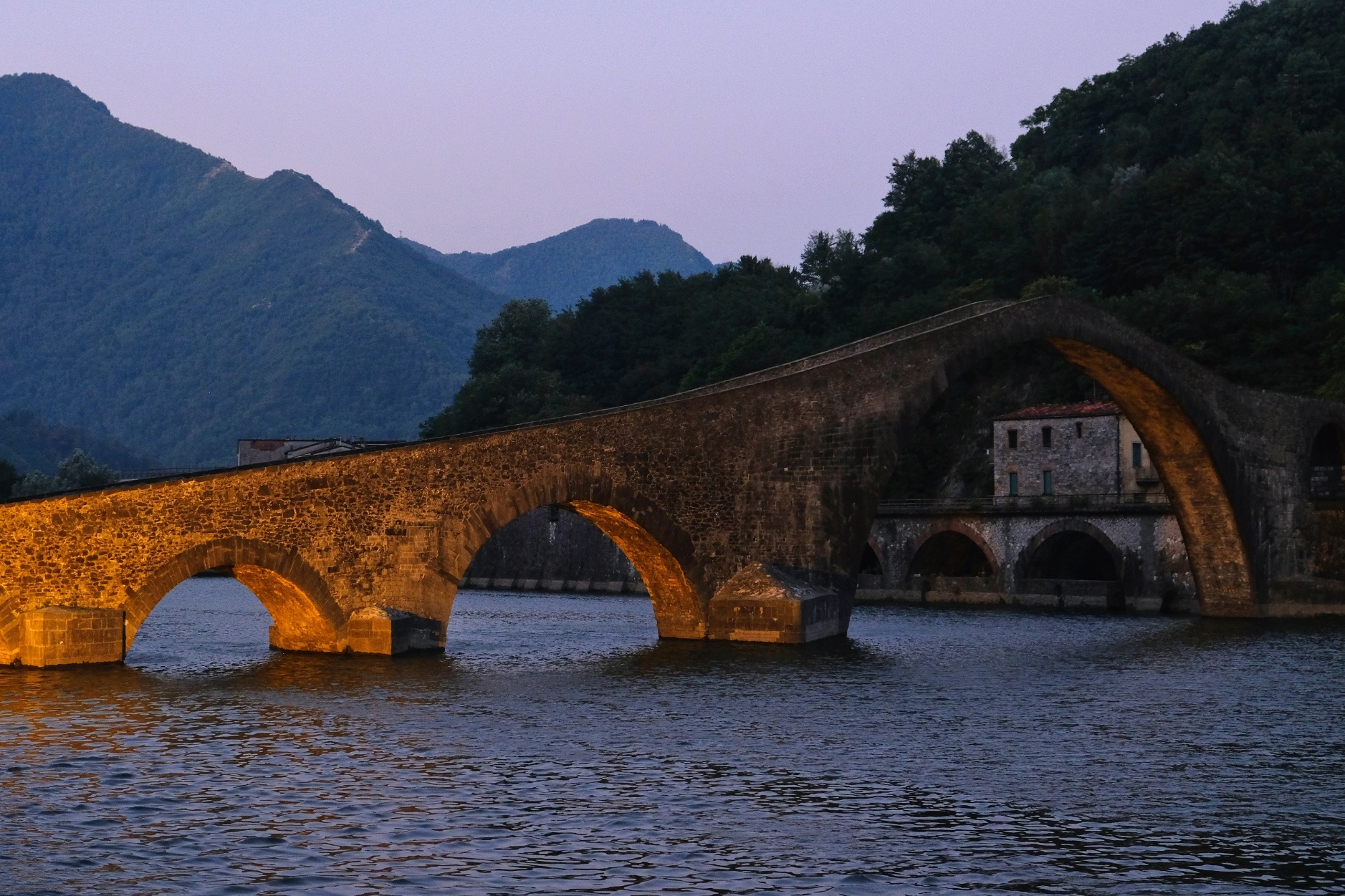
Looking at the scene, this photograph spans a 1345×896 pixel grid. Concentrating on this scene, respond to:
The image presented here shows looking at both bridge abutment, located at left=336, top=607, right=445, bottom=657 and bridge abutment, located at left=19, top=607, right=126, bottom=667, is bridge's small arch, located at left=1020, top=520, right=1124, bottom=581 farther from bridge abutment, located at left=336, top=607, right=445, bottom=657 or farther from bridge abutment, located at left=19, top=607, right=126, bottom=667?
bridge abutment, located at left=19, top=607, right=126, bottom=667

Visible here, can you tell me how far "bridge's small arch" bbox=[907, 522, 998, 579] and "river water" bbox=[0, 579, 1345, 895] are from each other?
2982 centimetres

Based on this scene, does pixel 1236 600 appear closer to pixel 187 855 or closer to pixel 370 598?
pixel 370 598

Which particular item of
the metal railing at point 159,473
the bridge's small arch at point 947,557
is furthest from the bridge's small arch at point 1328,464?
the metal railing at point 159,473

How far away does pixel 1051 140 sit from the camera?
343 ft

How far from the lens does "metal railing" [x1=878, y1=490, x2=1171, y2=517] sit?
53.5m

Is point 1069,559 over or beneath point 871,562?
over

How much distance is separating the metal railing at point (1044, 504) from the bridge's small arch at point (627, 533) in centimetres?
2546

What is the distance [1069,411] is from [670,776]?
4597 centimetres

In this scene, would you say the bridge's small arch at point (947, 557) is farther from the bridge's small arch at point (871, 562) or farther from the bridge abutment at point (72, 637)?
the bridge abutment at point (72, 637)

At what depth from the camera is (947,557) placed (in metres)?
63.1

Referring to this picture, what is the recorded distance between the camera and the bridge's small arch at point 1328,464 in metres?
50.2

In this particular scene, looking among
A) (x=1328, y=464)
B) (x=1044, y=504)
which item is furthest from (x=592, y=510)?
(x=1328, y=464)

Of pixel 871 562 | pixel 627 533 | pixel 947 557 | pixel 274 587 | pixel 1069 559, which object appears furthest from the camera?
pixel 871 562

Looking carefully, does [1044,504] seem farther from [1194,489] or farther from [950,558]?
[1194,489]
